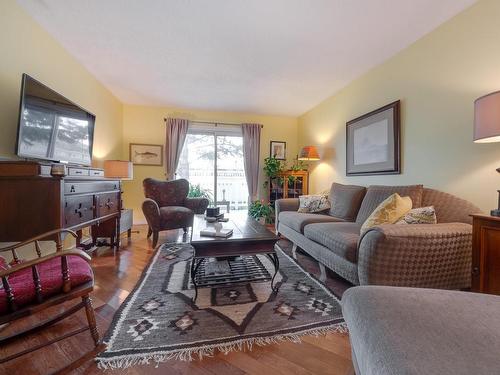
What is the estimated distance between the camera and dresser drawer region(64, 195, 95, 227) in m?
1.66

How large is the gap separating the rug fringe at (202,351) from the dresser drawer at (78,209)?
3.30 feet

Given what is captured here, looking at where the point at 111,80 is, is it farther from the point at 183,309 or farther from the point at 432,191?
the point at 432,191

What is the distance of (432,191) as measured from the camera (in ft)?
6.88

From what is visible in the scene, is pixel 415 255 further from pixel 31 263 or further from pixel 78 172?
pixel 78 172

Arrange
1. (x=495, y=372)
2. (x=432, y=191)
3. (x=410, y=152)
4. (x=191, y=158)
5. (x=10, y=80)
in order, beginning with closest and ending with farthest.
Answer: (x=495, y=372) < (x=10, y=80) < (x=432, y=191) < (x=410, y=152) < (x=191, y=158)

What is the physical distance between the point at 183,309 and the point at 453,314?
1486mm

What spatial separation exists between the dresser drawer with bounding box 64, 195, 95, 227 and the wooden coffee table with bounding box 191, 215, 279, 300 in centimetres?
89

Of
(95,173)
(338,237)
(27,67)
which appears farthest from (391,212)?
(27,67)

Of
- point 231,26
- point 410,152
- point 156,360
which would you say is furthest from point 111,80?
point 410,152

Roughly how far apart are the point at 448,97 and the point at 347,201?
1.38 meters

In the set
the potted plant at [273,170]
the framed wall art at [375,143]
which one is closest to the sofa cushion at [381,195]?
the framed wall art at [375,143]

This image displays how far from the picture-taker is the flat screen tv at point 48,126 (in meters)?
1.70

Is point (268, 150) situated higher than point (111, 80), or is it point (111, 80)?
point (111, 80)

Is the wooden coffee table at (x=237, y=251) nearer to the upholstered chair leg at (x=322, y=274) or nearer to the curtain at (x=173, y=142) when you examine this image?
the upholstered chair leg at (x=322, y=274)
